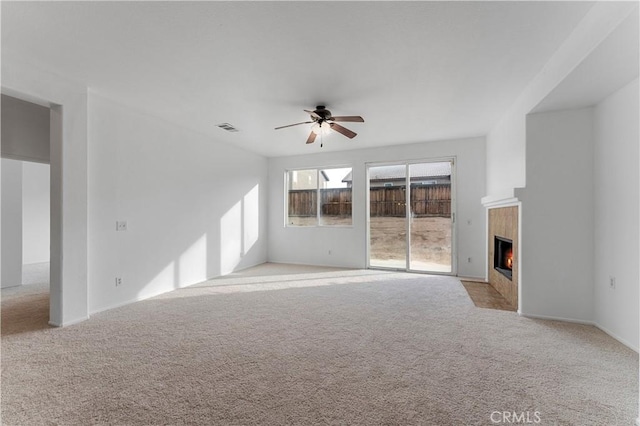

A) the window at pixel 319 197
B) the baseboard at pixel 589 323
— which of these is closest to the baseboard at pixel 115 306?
the window at pixel 319 197

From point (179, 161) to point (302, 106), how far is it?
7.56ft

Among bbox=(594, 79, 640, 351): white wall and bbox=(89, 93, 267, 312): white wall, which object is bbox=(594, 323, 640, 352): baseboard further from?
bbox=(89, 93, 267, 312): white wall

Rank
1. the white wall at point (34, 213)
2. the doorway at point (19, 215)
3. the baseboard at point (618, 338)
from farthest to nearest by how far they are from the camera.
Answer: the white wall at point (34, 213)
the doorway at point (19, 215)
the baseboard at point (618, 338)

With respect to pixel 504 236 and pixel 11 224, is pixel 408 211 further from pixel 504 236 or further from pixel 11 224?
pixel 11 224

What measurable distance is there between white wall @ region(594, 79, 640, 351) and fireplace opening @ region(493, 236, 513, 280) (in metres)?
0.96

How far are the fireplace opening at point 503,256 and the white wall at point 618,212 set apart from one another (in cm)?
96

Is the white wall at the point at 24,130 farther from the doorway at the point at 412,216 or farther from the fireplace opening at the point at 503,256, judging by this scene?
the fireplace opening at the point at 503,256

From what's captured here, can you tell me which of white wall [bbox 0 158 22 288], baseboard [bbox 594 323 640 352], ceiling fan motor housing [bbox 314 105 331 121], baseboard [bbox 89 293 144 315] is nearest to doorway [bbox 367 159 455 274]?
baseboard [bbox 594 323 640 352]

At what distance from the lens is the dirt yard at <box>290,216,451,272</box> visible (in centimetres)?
541

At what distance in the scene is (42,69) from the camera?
2.68m

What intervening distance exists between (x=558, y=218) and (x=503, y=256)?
1.22 metres

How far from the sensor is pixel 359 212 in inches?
237

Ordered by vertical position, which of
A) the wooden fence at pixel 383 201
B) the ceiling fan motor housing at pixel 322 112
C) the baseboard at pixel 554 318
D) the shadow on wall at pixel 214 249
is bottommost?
the baseboard at pixel 554 318

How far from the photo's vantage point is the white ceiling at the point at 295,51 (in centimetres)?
190
